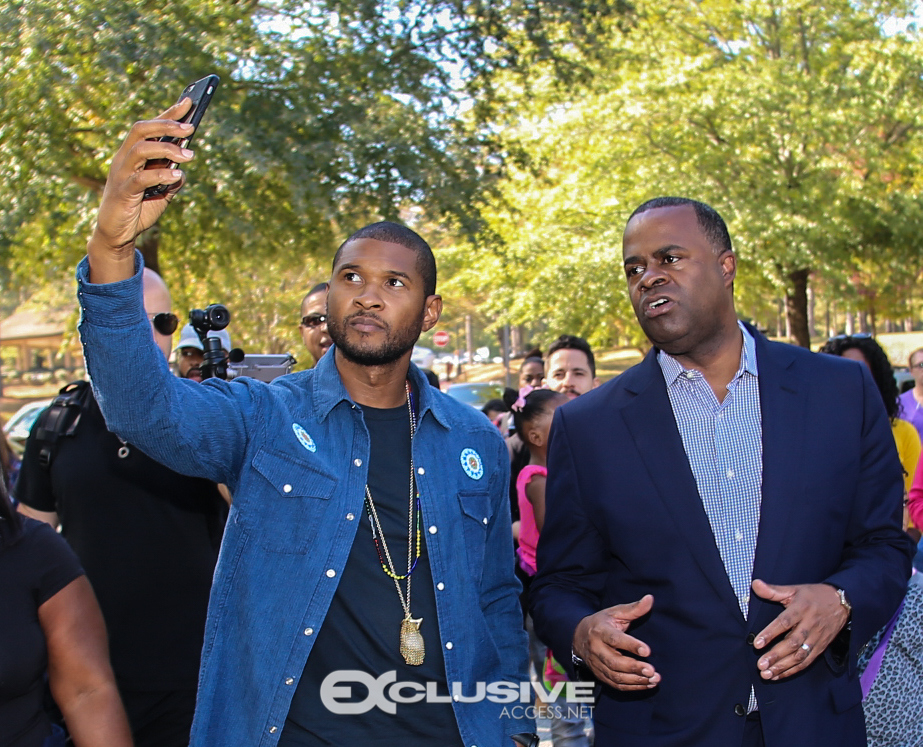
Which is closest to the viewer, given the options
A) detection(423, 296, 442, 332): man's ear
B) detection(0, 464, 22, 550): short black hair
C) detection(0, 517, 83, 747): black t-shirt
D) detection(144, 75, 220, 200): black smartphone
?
detection(144, 75, 220, 200): black smartphone

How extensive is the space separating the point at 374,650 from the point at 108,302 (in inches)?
48.4

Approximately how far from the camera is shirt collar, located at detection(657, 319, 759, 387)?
2.90 meters

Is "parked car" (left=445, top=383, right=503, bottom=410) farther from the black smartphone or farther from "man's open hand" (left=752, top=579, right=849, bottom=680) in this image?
the black smartphone

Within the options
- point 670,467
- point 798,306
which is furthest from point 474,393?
point 670,467

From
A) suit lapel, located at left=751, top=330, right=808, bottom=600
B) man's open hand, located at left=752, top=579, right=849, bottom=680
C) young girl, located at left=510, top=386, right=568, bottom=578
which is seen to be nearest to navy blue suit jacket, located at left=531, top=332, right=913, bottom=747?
suit lapel, located at left=751, top=330, right=808, bottom=600

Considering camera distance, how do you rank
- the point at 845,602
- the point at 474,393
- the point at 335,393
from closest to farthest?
the point at 845,602
the point at 335,393
the point at 474,393

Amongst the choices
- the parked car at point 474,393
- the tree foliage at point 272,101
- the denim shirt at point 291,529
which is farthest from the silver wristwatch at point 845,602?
the parked car at point 474,393

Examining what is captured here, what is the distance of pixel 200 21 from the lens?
11.7 metres

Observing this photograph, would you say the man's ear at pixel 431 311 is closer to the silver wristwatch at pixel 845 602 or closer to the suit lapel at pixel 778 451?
the suit lapel at pixel 778 451

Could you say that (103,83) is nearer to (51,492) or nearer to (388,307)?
(51,492)

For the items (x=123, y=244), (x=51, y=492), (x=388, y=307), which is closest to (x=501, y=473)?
(x=388, y=307)

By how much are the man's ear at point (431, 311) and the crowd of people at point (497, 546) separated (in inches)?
0.7

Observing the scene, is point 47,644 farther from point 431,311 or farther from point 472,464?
point 431,311

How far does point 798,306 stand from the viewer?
2297 cm
